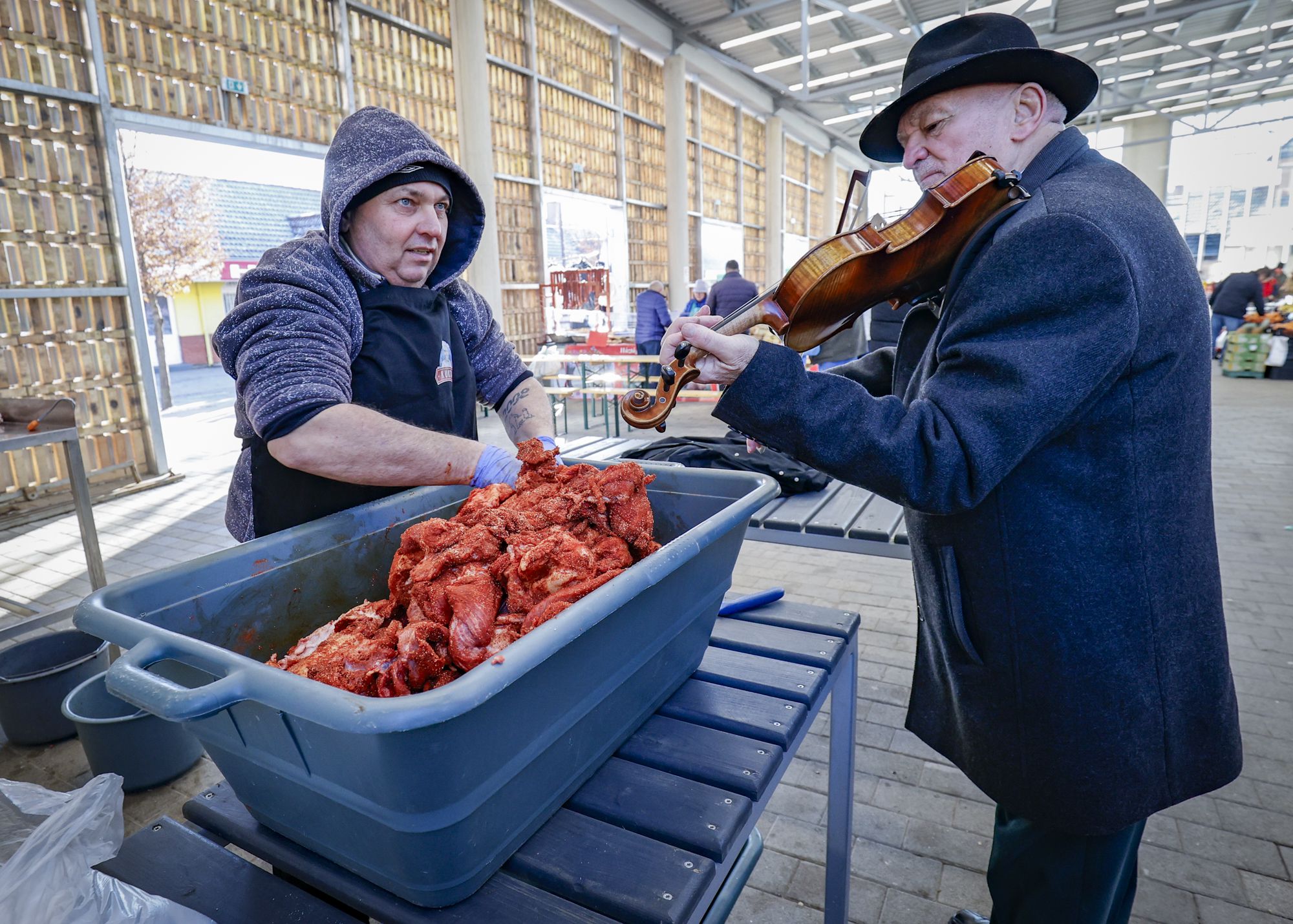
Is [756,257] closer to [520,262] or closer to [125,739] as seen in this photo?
[520,262]

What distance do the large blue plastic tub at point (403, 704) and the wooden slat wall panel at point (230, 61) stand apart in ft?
25.2

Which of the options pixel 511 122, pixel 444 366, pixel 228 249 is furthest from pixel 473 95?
pixel 228 249

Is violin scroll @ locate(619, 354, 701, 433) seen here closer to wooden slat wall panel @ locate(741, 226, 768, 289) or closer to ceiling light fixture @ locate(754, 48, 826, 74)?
ceiling light fixture @ locate(754, 48, 826, 74)

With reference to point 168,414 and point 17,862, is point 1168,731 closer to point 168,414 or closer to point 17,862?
point 17,862

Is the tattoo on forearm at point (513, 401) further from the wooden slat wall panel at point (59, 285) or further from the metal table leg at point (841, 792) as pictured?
the wooden slat wall panel at point (59, 285)

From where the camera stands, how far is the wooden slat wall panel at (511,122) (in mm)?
11352

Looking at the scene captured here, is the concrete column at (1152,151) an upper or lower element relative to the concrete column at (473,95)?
upper

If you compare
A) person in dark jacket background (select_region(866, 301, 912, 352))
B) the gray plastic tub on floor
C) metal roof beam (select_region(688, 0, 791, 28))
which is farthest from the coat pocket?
metal roof beam (select_region(688, 0, 791, 28))

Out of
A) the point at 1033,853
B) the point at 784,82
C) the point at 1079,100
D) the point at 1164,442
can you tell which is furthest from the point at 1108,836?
the point at 784,82

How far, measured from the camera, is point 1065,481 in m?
1.39

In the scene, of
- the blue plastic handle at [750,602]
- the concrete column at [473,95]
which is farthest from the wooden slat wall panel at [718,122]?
the blue plastic handle at [750,602]

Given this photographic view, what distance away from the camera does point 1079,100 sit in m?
1.60

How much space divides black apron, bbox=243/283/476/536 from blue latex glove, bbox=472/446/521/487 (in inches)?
10.7

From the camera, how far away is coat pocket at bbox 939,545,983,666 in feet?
5.06
